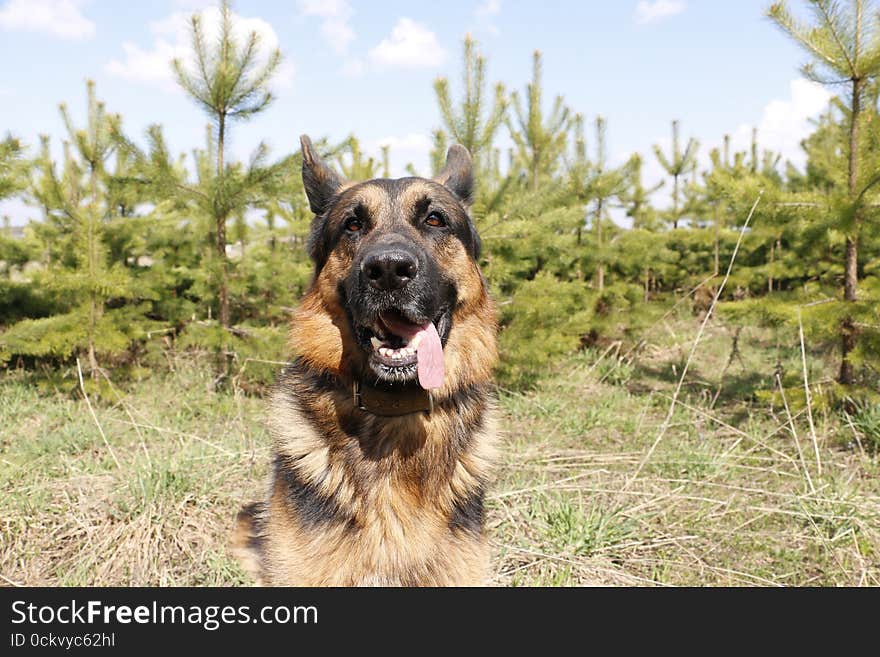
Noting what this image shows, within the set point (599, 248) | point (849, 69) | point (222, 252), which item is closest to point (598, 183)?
point (599, 248)

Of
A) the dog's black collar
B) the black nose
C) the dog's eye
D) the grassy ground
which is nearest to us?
the black nose

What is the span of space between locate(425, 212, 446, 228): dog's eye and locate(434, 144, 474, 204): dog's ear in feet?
1.47

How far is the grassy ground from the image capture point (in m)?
3.42

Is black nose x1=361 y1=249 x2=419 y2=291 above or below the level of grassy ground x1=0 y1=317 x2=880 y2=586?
above

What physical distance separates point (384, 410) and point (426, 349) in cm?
36

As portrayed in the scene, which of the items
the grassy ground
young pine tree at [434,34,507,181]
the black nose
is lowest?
the grassy ground

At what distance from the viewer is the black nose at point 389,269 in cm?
240

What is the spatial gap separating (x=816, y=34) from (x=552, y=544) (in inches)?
229

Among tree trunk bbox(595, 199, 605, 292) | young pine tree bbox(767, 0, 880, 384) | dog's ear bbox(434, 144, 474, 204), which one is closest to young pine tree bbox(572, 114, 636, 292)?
tree trunk bbox(595, 199, 605, 292)

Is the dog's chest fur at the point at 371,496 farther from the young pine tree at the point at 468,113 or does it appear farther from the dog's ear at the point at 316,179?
the young pine tree at the point at 468,113

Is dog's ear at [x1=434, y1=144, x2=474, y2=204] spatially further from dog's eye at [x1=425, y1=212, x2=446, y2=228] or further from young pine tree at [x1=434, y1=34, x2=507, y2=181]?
young pine tree at [x1=434, y1=34, x2=507, y2=181]

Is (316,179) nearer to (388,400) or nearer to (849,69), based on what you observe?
(388,400)

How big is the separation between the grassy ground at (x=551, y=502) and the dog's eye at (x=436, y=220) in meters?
2.04
